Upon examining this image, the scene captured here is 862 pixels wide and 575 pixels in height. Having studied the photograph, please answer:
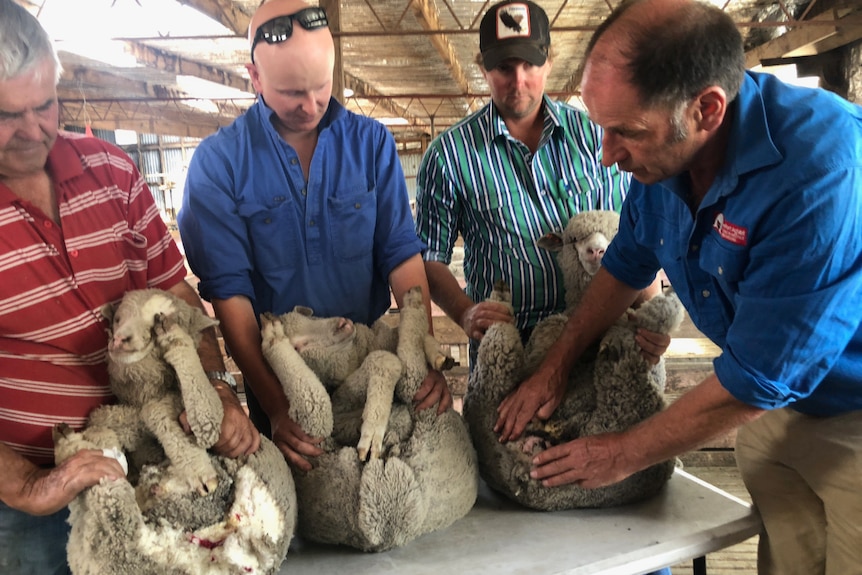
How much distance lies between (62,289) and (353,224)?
869 millimetres

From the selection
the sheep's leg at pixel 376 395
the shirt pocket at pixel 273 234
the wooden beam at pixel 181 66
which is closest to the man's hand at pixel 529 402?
the sheep's leg at pixel 376 395

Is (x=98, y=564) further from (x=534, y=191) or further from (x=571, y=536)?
(x=534, y=191)

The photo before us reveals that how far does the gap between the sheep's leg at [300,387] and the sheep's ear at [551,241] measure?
99 cm

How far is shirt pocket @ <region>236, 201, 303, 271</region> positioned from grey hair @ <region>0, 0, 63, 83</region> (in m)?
0.69

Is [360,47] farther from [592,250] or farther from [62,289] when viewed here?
[62,289]

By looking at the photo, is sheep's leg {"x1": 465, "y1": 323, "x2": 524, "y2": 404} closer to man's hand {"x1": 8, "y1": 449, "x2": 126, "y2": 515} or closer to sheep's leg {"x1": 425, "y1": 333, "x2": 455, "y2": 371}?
sheep's leg {"x1": 425, "y1": 333, "x2": 455, "y2": 371}

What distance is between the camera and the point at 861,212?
4.15ft

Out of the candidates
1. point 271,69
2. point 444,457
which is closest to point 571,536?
point 444,457

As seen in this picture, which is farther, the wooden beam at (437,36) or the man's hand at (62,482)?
the wooden beam at (437,36)

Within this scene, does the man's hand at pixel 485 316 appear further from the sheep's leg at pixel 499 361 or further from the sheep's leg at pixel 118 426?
the sheep's leg at pixel 118 426

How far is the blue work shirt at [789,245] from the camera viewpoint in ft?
4.22

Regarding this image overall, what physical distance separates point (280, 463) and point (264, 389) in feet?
1.04

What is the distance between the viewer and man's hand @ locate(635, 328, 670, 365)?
72.6 inches

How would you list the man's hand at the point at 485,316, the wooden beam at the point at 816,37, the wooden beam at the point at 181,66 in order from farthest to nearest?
the wooden beam at the point at 181,66 → the wooden beam at the point at 816,37 → the man's hand at the point at 485,316
